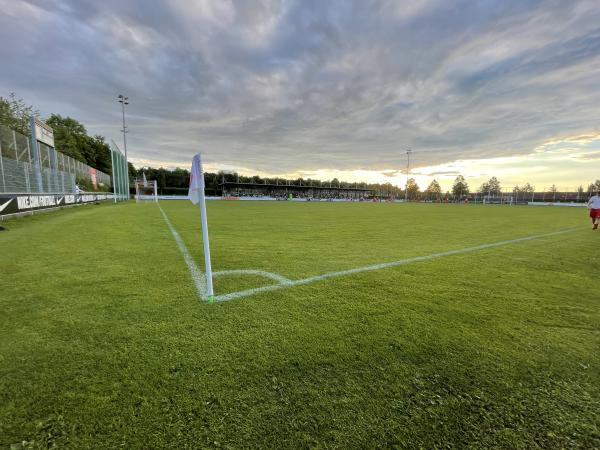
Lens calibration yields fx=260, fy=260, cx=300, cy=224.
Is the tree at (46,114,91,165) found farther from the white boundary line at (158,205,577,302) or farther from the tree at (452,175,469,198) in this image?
the tree at (452,175,469,198)

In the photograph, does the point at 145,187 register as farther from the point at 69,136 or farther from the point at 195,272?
the point at 195,272

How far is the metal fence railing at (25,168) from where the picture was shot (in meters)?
11.4

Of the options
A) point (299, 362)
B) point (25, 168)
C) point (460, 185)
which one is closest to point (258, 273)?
point (299, 362)

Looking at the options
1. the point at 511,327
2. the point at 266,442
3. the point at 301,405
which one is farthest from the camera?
the point at 511,327

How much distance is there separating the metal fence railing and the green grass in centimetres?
1170

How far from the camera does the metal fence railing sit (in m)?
11.4

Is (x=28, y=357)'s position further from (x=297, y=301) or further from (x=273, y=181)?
(x=273, y=181)

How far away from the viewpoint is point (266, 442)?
140cm

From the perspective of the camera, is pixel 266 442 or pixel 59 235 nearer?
pixel 266 442

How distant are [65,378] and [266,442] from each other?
1518 mm

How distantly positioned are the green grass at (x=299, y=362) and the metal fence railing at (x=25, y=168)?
1170 centimetres

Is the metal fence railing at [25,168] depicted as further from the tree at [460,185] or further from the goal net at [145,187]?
the tree at [460,185]

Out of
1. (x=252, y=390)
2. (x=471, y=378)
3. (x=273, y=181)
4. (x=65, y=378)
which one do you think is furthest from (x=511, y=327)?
(x=273, y=181)

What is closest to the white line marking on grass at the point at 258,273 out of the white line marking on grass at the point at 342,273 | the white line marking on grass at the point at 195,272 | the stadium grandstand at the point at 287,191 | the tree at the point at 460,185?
the white line marking on grass at the point at 342,273
